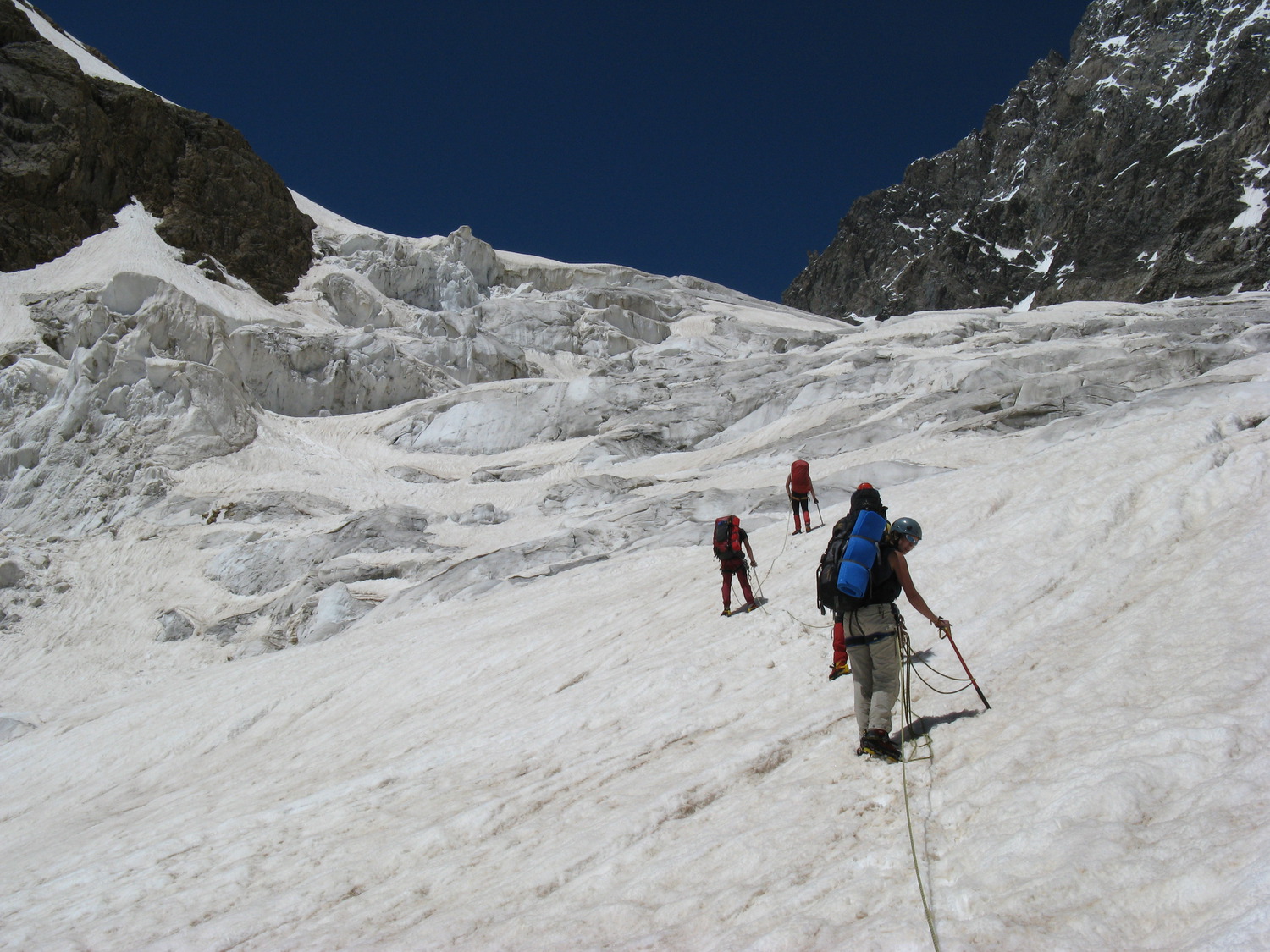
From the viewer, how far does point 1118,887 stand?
133 inches

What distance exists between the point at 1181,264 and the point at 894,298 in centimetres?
4774

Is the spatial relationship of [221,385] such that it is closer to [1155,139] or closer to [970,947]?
[970,947]

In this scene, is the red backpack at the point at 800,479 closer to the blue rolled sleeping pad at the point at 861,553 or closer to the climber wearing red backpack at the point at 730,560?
the climber wearing red backpack at the point at 730,560

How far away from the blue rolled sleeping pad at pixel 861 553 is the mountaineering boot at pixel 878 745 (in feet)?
2.76

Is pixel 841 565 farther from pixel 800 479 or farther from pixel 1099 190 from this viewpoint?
pixel 1099 190

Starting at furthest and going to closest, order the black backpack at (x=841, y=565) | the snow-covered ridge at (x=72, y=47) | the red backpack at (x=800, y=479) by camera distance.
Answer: the snow-covered ridge at (x=72, y=47), the red backpack at (x=800, y=479), the black backpack at (x=841, y=565)

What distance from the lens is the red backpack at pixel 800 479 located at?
43.2ft

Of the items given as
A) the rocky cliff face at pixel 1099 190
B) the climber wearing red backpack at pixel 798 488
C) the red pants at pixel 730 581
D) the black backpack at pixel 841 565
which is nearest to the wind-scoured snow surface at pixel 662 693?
the red pants at pixel 730 581

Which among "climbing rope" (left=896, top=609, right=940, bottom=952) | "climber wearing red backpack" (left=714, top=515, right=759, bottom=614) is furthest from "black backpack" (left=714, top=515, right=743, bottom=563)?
"climbing rope" (left=896, top=609, right=940, bottom=952)

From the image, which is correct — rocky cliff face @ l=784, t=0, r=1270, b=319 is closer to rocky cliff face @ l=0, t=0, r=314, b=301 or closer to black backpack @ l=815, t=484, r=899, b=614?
rocky cliff face @ l=0, t=0, r=314, b=301

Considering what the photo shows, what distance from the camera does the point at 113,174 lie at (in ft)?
191

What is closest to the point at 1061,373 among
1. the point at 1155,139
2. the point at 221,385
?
the point at 221,385

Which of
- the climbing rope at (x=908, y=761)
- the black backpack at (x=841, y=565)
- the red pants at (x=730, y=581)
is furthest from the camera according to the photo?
the red pants at (x=730, y=581)

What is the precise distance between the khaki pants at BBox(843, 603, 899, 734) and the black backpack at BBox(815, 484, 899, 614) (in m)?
0.07
